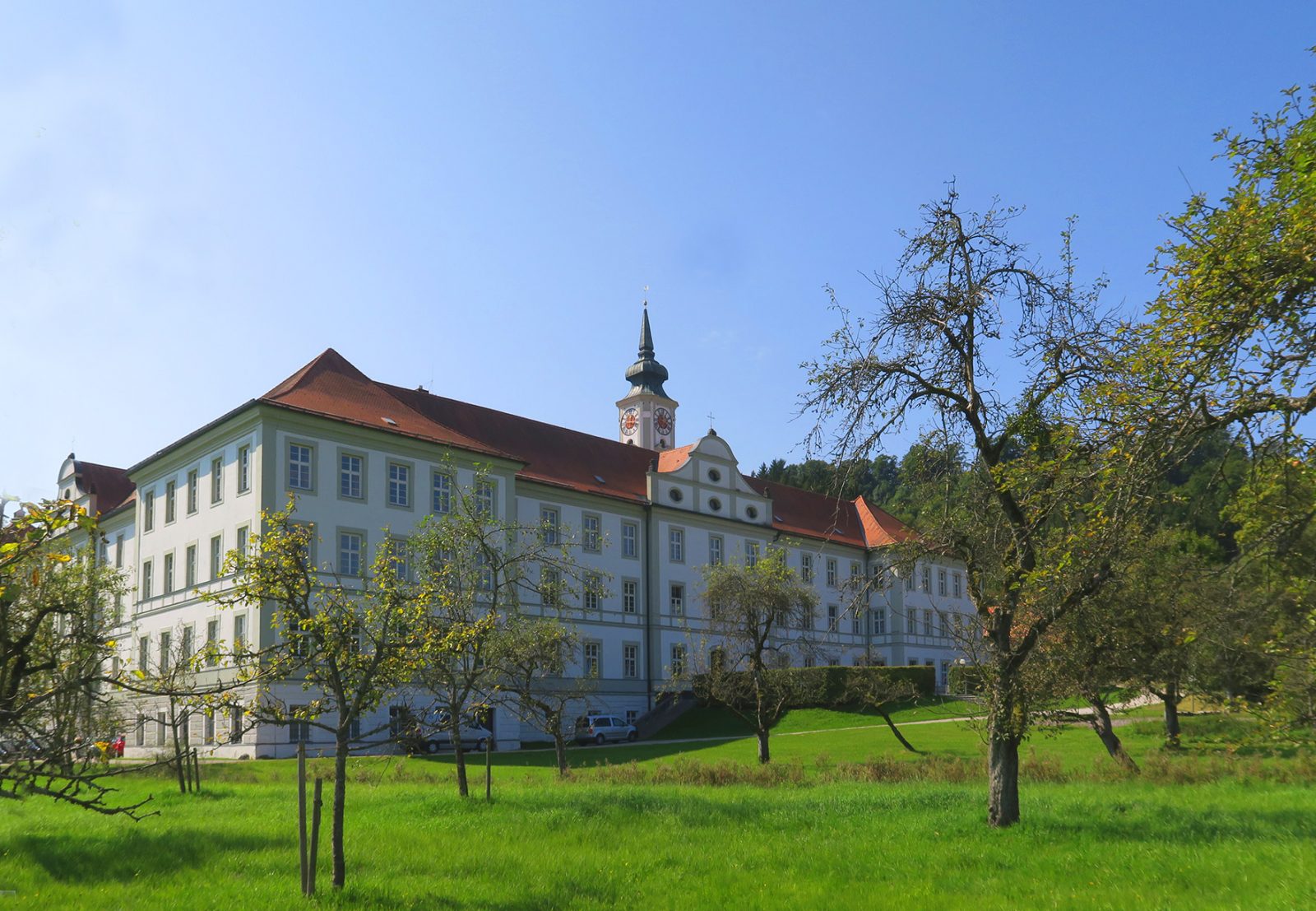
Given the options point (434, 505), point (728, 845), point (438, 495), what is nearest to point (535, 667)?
point (728, 845)

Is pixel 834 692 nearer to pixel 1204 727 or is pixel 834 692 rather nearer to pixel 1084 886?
pixel 1204 727

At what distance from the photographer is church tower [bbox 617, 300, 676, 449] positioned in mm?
73938

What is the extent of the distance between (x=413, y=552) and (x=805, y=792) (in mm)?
10150

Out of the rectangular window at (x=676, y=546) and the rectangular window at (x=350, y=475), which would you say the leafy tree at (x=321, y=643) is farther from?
the rectangular window at (x=676, y=546)

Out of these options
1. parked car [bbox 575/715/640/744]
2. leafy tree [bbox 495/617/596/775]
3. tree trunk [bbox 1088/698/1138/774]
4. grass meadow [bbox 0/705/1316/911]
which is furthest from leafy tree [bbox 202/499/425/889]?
parked car [bbox 575/715/640/744]

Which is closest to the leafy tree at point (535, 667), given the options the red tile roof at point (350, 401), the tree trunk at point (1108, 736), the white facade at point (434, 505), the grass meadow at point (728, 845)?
the white facade at point (434, 505)

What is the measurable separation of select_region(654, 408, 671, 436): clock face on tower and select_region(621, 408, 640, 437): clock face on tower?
1284 mm

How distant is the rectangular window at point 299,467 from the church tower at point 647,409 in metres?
37.7

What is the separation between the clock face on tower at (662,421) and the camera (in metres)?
74.4

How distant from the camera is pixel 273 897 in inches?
404

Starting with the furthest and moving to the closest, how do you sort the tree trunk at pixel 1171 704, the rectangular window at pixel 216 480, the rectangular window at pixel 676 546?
the rectangular window at pixel 676 546 → the rectangular window at pixel 216 480 → the tree trunk at pixel 1171 704

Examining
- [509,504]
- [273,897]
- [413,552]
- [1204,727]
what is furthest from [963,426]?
[509,504]

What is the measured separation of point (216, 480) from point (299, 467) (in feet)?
14.2

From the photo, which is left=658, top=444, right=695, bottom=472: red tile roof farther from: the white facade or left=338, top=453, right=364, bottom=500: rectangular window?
left=338, top=453, right=364, bottom=500: rectangular window
